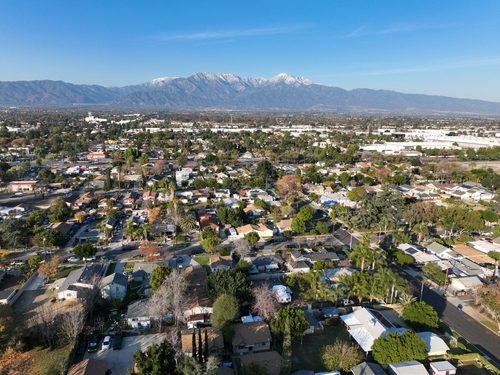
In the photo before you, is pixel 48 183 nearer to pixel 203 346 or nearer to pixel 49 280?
pixel 49 280

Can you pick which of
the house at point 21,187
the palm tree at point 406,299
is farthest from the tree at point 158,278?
the house at point 21,187

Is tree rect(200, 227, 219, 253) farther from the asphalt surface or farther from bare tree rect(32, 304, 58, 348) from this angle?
the asphalt surface

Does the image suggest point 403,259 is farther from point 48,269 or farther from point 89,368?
point 48,269

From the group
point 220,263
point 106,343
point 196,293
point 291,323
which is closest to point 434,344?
point 291,323

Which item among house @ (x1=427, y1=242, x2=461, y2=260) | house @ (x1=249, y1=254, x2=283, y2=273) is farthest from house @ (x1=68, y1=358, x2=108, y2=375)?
house @ (x1=427, y1=242, x2=461, y2=260)

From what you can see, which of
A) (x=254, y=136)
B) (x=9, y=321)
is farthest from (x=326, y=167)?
(x=9, y=321)
